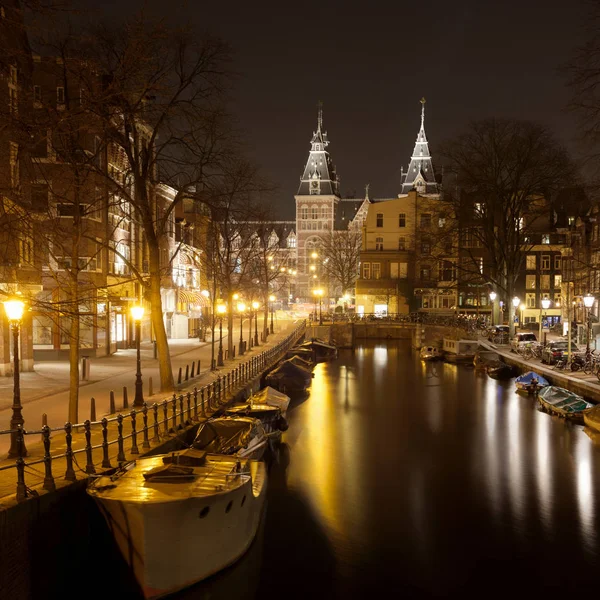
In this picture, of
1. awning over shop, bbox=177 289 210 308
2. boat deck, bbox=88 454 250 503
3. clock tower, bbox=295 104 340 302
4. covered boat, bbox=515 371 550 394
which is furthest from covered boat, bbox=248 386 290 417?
clock tower, bbox=295 104 340 302

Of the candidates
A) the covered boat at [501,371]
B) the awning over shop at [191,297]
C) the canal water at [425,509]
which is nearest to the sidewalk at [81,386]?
the canal water at [425,509]

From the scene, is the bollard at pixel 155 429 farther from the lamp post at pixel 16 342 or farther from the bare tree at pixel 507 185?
the bare tree at pixel 507 185

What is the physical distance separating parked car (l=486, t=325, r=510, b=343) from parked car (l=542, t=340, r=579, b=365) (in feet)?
38.6

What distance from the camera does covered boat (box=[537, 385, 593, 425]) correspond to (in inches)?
1119

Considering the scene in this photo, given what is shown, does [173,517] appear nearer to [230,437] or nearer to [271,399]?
[230,437]

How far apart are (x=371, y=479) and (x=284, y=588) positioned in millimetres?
8100

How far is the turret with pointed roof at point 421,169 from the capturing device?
130 metres

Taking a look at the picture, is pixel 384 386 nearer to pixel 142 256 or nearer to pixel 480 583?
pixel 142 256

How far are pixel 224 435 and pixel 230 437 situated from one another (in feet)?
0.62

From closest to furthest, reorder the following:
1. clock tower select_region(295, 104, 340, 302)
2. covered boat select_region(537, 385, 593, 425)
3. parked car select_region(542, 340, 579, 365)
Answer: covered boat select_region(537, 385, 593, 425), parked car select_region(542, 340, 579, 365), clock tower select_region(295, 104, 340, 302)

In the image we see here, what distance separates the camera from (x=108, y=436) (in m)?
16.2

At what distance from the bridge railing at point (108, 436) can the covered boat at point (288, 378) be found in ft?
28.5

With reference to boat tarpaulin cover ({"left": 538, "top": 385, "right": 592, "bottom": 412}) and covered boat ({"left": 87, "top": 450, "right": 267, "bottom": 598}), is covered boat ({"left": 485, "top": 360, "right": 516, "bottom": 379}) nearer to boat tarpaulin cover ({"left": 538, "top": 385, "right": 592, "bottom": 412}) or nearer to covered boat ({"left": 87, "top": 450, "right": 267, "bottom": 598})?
boat tarpaulin cover ({"left": 538, "top": 385, "right": 592, "bottom": 412})

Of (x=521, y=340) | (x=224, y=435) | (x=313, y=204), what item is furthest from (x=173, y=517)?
(x=313, y=204)
